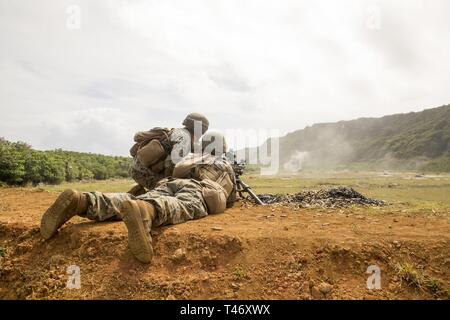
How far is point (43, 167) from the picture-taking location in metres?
23.2

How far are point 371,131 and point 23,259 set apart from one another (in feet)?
443

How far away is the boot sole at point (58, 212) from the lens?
4398 mm

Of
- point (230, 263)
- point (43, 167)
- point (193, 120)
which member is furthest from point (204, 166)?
point (43, 167)

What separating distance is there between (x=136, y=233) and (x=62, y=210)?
1.13m

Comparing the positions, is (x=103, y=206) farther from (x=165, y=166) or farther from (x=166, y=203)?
(x=165, y=166)

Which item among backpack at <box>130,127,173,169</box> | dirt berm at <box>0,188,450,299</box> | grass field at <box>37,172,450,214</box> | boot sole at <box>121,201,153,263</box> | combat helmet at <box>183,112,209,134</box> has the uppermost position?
combat helmet at <box>183,112,209,134</box>

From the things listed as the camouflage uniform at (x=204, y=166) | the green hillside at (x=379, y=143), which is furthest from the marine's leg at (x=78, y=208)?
the green hillside at (x=379, y=143)

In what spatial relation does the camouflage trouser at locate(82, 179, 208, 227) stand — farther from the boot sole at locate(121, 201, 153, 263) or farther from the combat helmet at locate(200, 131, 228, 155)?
→ the combat helmet at locate(200, 131, 228, 155)

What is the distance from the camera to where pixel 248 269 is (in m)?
4.05

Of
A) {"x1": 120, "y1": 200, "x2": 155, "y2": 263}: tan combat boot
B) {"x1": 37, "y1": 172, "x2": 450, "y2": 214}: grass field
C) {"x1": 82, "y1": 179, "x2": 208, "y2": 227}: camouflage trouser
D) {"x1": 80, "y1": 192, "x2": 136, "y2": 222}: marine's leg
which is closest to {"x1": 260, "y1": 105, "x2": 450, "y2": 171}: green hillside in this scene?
{"x1": 37, "y1": 172, "x2": 450, "y2": 214}: grass field

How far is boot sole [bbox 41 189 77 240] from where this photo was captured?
4.40m

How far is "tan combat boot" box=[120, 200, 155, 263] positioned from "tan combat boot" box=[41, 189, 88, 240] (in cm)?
84
